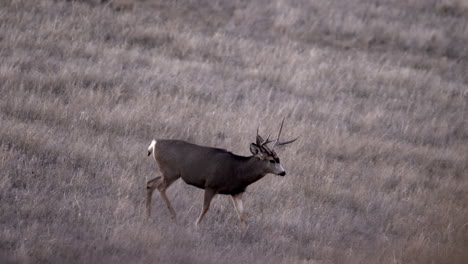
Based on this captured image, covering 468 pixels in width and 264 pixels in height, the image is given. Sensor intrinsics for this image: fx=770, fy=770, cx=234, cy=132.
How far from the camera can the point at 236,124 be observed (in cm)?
1289

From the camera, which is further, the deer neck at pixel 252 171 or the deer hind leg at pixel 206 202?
the deer neck at pixel 252 171

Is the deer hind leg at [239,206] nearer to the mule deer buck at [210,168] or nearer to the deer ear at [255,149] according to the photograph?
the mule deer buck at [210,168]

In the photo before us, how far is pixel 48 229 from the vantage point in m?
7.53

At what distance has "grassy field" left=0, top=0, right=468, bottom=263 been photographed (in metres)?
8.34

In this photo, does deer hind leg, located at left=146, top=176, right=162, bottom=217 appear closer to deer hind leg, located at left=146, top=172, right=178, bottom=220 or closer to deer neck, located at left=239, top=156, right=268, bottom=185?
deer hind leg, located at left=146, top=172, right=178, bottom=220

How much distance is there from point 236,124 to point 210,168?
13.3ft

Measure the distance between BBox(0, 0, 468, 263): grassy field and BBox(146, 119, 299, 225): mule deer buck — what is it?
342 mm

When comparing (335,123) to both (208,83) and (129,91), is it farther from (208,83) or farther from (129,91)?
(129,91)

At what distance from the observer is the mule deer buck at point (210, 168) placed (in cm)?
886

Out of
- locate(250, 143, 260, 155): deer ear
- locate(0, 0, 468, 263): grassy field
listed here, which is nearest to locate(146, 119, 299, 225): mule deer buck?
locate(250, 143, 260, 155): deer ear

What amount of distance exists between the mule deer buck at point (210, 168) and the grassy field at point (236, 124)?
342mm

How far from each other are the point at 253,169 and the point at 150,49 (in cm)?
826

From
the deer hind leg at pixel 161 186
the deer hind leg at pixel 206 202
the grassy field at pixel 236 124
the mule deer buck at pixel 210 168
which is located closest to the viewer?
the grassy field at pixel 236 124

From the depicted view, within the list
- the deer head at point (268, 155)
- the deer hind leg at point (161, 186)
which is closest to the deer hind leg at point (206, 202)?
the deer hind leg at point (161, 186)
